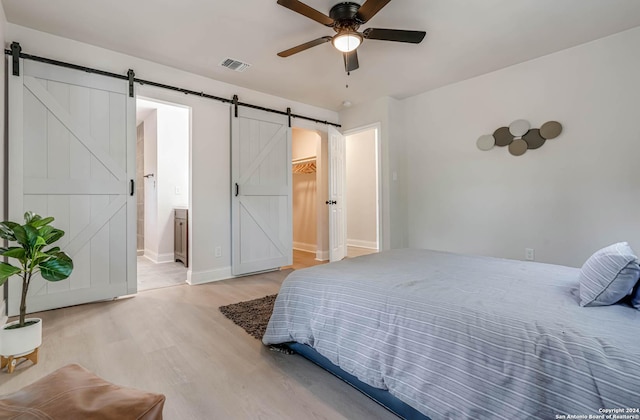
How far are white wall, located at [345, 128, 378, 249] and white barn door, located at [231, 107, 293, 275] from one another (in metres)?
2.43

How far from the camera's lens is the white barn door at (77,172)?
2.63 metres

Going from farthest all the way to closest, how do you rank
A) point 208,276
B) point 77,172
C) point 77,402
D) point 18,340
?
point 208,276 < point 77,172 < point 18,340 < point 77,402

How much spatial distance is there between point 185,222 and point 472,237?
13.9 ft

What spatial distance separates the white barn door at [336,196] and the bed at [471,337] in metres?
2.92

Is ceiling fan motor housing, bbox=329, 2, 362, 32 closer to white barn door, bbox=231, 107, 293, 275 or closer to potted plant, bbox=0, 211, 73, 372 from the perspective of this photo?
white barn door, bbox=231, 107, 293, 275

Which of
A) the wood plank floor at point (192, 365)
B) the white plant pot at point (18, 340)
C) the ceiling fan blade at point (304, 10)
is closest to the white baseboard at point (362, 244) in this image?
the wood plank floor at point (192, 365)

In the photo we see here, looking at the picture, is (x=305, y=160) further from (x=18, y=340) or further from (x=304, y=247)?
(x=18, y=340)

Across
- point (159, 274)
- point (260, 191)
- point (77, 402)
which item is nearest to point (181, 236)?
point (159, 274)

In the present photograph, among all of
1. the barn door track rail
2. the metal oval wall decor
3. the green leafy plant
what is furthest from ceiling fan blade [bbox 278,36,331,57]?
the metal oval wall decor

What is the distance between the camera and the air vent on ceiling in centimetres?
335

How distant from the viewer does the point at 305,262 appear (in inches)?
196

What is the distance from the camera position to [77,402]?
0.87 m

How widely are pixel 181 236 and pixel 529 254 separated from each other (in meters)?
4.90

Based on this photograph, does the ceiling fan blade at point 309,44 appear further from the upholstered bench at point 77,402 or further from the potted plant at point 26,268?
the upholstered bench at point 77,402
